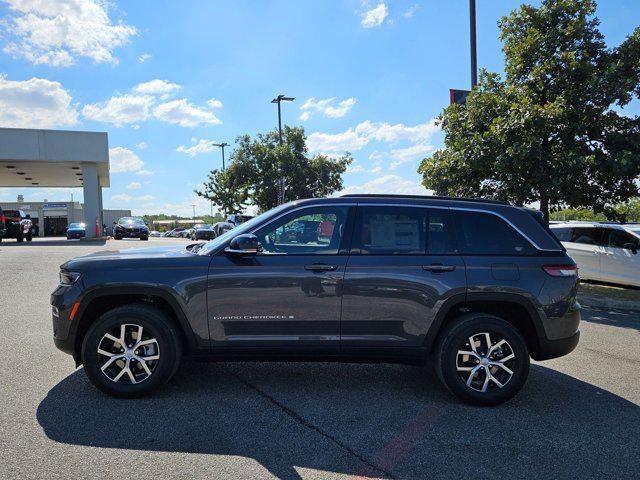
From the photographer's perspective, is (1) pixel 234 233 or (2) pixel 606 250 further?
(2) pixel 606 250

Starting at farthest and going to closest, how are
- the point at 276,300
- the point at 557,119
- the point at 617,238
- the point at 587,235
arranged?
the point at 587,235, the point at 617,238, the point at 557,119, the point at 276,300

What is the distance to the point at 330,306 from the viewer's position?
4.09 m

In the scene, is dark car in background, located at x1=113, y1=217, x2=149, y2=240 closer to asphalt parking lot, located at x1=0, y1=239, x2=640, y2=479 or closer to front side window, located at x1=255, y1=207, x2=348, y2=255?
asphalt parking lot, located at x1=0, y1=239, x2=640, y2=479

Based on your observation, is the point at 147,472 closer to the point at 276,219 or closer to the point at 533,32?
the point at 276,219

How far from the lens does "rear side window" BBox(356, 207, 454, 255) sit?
420cm

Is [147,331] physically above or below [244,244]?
below

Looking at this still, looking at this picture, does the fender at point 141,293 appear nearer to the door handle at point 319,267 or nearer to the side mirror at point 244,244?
the side mirror at point 244,244

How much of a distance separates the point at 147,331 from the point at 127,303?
381 mm

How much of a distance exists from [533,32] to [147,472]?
11.0m

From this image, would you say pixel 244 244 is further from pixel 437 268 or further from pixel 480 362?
pixel 480 362

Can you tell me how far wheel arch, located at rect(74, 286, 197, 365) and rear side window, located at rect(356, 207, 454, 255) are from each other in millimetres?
1672

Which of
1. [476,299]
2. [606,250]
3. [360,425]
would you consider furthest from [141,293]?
[606,250]

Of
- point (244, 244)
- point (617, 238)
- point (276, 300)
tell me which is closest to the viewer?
point (244, 244)

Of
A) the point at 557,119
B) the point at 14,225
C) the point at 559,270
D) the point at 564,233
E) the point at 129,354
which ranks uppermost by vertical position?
the point at 557,119
